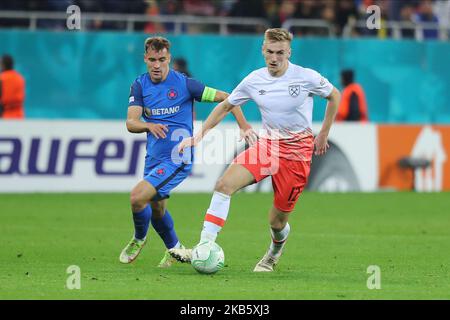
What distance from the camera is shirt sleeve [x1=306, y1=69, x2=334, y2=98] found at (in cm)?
1087

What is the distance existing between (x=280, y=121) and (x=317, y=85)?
478mm

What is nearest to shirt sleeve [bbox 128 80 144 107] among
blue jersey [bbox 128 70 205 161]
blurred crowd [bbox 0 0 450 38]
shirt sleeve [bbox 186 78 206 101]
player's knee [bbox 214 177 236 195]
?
blue jersey [bbox 128 70 205 161]

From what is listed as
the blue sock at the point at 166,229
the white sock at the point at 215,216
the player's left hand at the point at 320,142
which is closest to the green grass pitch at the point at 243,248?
the blue sock at the point at 166,229

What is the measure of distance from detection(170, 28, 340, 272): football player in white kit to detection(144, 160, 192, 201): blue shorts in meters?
0.73

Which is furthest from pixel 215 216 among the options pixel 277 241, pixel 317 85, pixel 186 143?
pixel 317 85

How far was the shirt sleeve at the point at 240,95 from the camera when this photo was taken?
10953mm

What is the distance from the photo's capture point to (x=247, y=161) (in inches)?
426

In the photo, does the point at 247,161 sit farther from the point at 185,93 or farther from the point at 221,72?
the point at 221,72

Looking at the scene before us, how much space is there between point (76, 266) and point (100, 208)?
24.5 feet

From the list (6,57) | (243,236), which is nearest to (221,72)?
(6,57)

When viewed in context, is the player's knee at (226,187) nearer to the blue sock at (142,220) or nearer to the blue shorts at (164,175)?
the blue shorts at (164,175)

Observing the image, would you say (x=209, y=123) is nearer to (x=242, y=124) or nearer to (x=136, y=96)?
(x=242, y=124)

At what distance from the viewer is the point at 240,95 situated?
10984 millimetres
